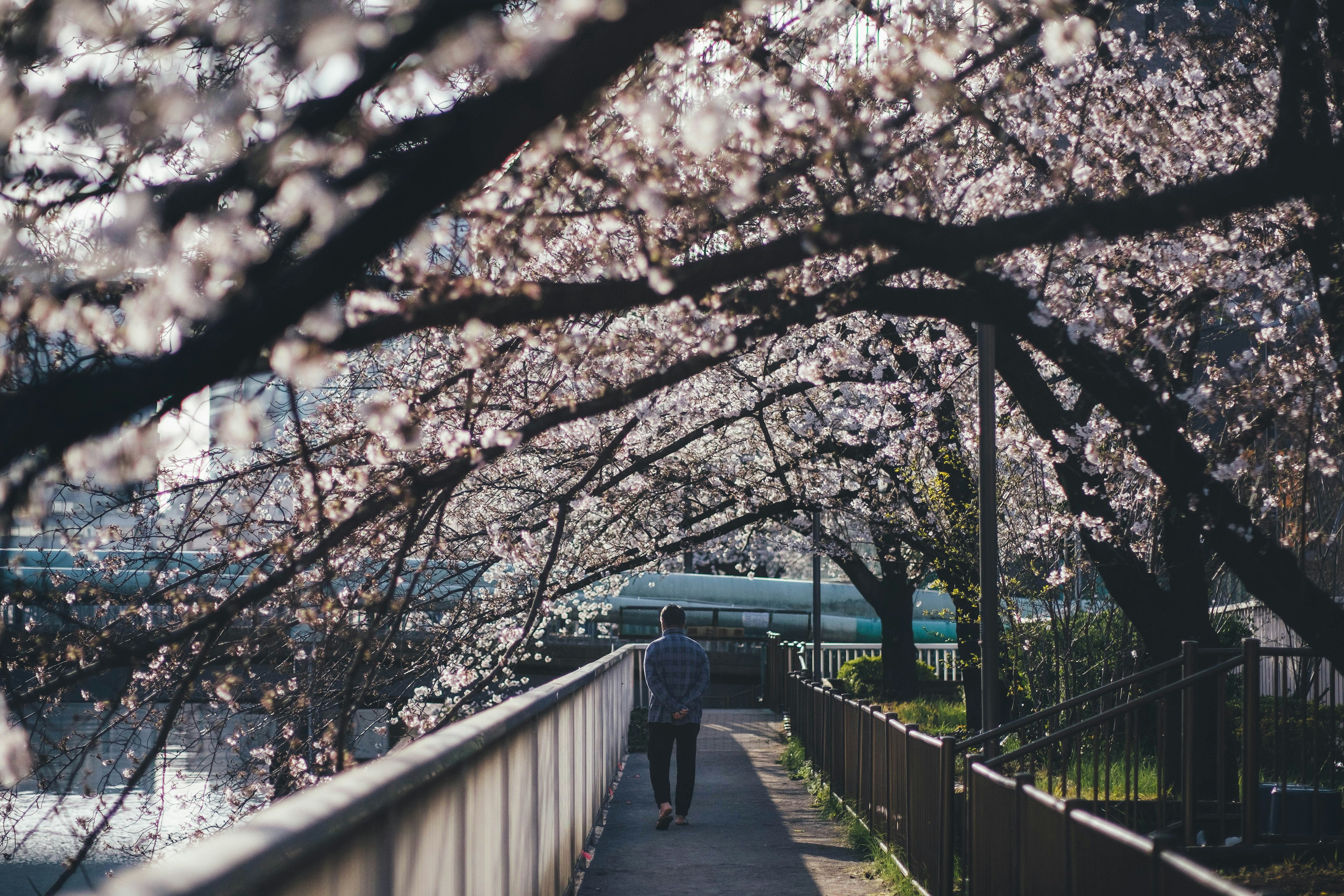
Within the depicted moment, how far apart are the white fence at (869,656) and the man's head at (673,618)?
14.8 m

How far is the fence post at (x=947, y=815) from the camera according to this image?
6.88 meters

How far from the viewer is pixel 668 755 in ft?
36.4

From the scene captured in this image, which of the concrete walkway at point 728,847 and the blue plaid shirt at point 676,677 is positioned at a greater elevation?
the blue plaid shirt at point 676,677

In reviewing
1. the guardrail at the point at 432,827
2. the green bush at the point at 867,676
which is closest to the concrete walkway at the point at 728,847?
the guardrail at the point at 432,827

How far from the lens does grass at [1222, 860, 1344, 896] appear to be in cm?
733

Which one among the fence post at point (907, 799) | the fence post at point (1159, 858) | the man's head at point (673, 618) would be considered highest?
the man's head at point (673, 618)

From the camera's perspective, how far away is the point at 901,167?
310 inches

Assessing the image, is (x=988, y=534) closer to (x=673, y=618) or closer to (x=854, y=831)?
(x=854, y=831)

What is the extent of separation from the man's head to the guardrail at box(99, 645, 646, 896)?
88.1 inches

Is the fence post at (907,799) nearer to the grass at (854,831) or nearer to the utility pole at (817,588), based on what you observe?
the grass at (854,831)

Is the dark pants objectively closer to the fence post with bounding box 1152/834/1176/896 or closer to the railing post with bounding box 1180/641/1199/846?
the railing post with bounding box 1180/641/1199/846

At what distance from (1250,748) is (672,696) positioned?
15.4ft

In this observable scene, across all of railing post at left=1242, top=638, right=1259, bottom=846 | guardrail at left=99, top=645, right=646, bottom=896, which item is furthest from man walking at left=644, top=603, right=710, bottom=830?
railing post at left=1242, top=638, right=1259, bottom=846

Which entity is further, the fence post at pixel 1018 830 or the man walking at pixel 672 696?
the man walking at pixel 672 696
